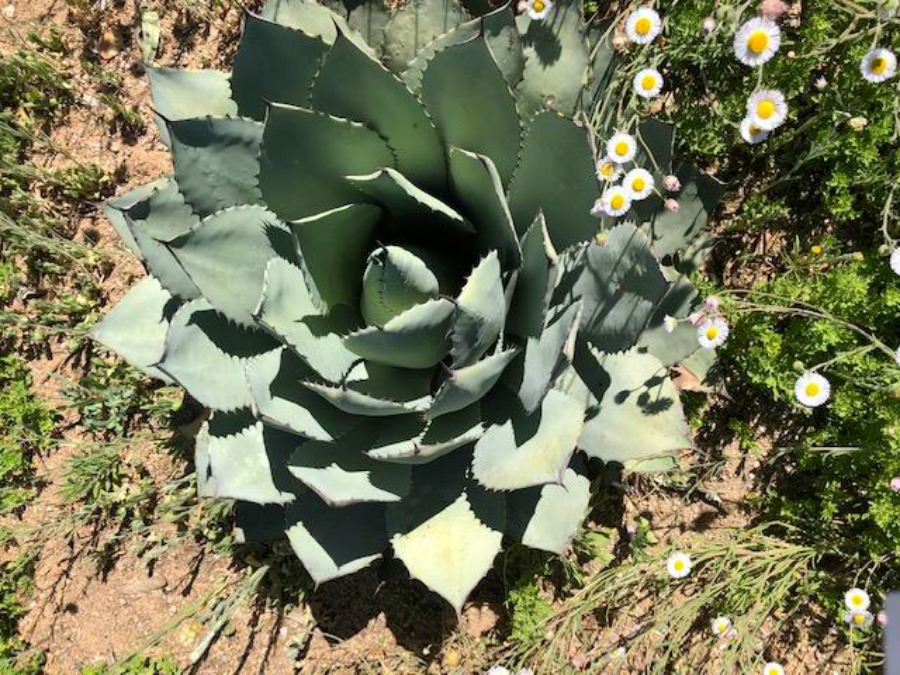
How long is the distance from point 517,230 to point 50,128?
2241 mm

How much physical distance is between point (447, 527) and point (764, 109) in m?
1.38

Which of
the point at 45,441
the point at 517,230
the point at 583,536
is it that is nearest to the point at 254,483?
Answer: the point at 517,230

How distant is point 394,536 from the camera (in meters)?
2.03

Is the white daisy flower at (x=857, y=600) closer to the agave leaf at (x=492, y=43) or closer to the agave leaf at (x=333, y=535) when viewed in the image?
the agave leaf at (x=333, y=535)

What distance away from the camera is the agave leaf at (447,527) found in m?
1.97

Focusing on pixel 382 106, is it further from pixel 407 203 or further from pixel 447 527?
pixel 447 527

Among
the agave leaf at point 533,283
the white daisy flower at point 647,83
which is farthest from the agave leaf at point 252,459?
the white daisy flower at point 647,83

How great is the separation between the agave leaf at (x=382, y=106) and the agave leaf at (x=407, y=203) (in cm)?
6

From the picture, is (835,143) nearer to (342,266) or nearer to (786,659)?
(342,266)

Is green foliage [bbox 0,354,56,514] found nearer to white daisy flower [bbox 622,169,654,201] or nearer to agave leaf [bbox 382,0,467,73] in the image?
agave leaf [bbox 382,0,467,73]

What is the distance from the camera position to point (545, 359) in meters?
1.72

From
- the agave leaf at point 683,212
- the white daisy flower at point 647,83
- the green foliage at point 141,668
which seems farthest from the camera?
the green foliage at point 141,668

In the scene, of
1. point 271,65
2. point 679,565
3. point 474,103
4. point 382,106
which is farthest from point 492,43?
point 679,565

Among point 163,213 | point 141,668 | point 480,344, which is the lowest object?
point 141,668
